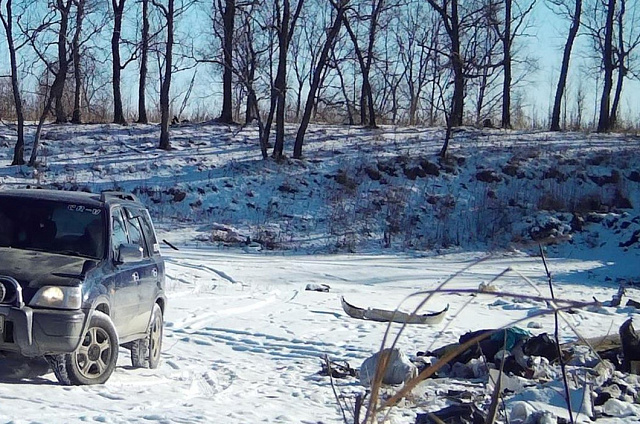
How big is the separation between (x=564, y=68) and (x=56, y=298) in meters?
39.9

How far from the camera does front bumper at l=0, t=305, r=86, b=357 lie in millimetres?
7168

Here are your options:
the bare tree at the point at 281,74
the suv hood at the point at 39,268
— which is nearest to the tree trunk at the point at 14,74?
the bare tree at the point at 281,74

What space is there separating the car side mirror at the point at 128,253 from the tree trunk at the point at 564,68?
37510 mm

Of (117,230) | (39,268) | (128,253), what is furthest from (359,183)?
Answer: (39,268)

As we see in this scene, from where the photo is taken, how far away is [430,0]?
35562mm

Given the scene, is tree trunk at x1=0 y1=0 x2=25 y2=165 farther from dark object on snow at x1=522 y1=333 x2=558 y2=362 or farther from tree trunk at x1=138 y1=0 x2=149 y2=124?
dark object on snow at x1=522 y1=333 x2=558 y2=362

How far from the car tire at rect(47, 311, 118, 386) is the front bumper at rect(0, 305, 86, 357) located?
17 centimetres

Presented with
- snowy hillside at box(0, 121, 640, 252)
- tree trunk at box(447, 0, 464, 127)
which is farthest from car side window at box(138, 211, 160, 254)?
tree trunk at box(447, 0, 464, 127)

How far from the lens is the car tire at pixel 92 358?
7484 mm

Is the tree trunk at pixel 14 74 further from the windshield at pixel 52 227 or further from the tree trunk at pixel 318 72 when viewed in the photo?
the windshield at pixel 52 227

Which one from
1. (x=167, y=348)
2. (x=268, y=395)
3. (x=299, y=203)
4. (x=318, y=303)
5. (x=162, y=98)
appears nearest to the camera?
(x=268, y=395)

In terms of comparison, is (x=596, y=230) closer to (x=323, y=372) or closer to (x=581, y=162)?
(x=581, y=162)

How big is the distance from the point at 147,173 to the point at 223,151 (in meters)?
4.31

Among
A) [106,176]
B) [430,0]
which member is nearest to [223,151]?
[106,176]
